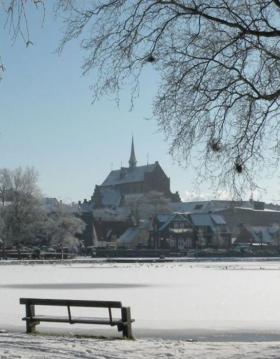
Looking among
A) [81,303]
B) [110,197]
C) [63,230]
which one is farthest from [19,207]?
[110,197]

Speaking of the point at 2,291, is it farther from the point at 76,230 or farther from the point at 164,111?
the point at 76,230

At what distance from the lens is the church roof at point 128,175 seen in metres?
184

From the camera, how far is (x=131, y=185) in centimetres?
18225

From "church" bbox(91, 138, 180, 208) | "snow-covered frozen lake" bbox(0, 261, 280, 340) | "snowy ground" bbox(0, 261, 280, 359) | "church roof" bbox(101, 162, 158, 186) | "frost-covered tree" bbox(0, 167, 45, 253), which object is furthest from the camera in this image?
"church roof" bbox(101, 162, 158, 186)

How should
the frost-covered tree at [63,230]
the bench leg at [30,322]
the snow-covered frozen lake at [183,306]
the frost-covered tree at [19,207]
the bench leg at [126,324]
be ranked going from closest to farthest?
Answer: the bench leg at [126,324] < the bench leg at [30,322] < the snow-covered frozen lake at [183,306] < the frost-covered tree at [19,207] < the frost-covered tree at [63,230]

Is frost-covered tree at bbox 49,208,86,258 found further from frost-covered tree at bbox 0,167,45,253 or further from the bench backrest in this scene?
the bench backrest

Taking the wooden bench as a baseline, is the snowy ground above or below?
below

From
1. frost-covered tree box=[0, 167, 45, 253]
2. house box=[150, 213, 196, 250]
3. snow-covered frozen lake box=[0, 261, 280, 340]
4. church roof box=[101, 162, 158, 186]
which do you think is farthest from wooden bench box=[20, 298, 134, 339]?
church roof box=[101, 162, 158, 186]

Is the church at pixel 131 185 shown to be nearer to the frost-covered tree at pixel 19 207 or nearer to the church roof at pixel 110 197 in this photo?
the church roof at pixel 110 197

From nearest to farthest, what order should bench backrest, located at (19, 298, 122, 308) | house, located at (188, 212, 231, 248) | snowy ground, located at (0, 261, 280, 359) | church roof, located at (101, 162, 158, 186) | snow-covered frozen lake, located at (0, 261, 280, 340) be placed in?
A: snowy ground, located at (0, 261, 280, 359) < bench backrest, located at (19, 298, 122, 308) < snow-covered frozen lake, located at (0, 261, 280, 340) < house, located at (188, 212, 231, 248) < church roof, located at (101, 162, 158, 186)

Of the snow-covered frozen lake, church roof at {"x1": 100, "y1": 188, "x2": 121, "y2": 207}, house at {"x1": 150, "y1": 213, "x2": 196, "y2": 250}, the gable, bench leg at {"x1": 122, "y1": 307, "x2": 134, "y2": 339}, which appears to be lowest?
the snow-covered frozen lake

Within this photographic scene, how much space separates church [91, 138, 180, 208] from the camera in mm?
178750

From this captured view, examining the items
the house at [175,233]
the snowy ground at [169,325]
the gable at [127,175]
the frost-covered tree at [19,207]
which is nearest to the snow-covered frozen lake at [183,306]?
the snowy ground at [169,325]

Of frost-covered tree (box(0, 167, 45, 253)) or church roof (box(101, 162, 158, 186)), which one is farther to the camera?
church roof (box(101, 162, 158, 186))
